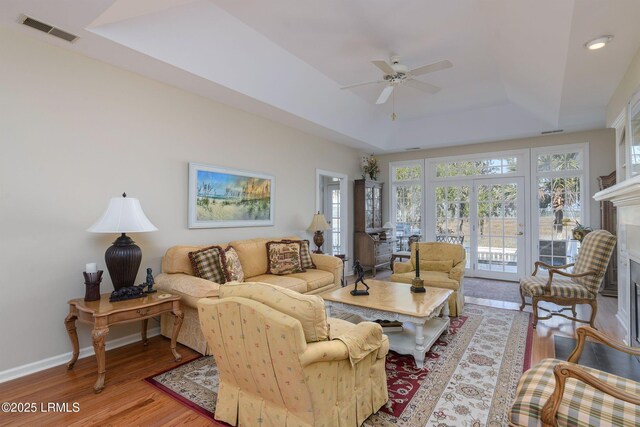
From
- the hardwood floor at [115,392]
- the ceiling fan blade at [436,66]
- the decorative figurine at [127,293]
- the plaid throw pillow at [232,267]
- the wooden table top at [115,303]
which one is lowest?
the hardwood floor at [115,392]

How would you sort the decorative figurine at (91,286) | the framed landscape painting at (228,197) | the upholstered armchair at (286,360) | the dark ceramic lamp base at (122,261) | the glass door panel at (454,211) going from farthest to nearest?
the glass door panel at (454,211), the framed landscape painting at (228,197), the dark ceramic lamp base at (122,261), the decorative figurine at (91,286), the upholstered armchair at (286,360)

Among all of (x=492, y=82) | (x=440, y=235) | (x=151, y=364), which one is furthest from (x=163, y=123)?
(x=440, y=235)

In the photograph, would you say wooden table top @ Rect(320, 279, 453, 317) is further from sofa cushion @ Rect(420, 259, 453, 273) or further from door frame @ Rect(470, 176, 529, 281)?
door frame @ Rect(470, 176, 529, 281)

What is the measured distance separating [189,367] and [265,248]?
6.10 ft

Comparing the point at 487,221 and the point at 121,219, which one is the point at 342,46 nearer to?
the point at 121,219

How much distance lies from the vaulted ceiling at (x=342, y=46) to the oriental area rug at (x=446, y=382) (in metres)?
2.79

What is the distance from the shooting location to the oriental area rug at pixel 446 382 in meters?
2.08

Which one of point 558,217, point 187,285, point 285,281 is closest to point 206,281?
point 187,285

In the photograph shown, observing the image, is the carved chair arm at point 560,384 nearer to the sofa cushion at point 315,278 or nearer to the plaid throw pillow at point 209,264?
the sofa cushion at point 315,278

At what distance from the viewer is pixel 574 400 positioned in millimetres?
1452

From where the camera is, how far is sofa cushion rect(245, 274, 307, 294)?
3758 mm

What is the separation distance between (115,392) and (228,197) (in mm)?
2472

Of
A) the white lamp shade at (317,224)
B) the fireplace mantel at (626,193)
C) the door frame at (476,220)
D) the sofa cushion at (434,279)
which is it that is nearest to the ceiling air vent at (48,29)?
the white lamp shade at (317,224)

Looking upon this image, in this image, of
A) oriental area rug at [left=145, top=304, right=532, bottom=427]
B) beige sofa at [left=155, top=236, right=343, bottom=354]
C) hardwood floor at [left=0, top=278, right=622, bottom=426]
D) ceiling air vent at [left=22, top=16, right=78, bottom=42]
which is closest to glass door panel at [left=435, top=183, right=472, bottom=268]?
beige sofa at [left=155, top=236, right=343, bottom=354]
